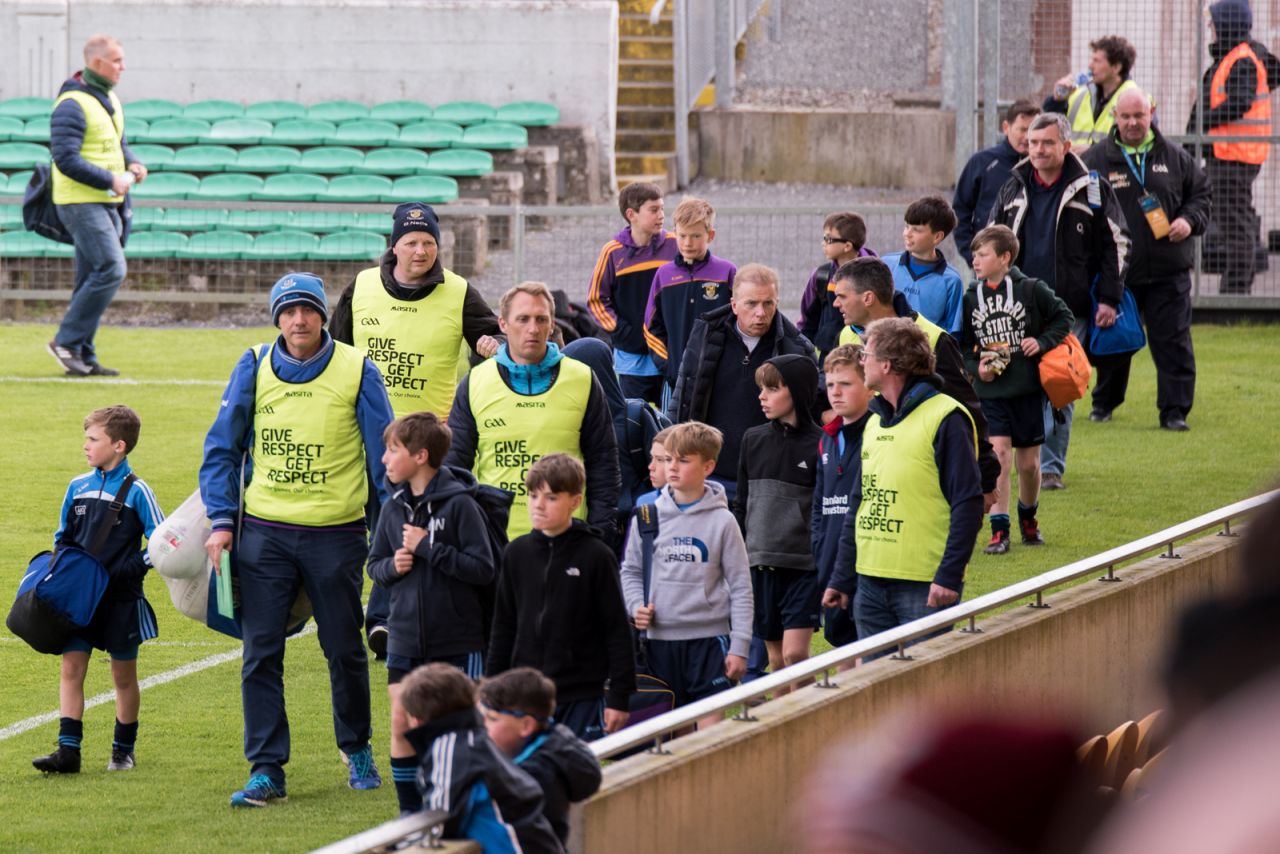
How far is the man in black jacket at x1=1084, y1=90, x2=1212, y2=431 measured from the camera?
1255 cm

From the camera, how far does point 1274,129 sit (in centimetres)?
1653

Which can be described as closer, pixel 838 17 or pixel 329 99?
pixel 329 99

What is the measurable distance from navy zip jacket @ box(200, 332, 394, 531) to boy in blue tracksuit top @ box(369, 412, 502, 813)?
20.1 inches

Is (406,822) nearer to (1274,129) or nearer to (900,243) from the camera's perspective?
(1274,129)

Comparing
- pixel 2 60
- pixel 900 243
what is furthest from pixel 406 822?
pixel 2 60

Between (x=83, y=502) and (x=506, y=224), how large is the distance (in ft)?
38.0

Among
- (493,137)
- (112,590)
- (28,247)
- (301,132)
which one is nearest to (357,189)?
(301,132)

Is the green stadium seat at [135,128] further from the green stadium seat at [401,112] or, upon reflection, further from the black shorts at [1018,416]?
the black shorts at [1018,416]

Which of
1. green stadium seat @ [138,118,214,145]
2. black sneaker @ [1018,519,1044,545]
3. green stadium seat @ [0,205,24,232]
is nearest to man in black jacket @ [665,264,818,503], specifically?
black sneaker @ [1018,519,1044,545]

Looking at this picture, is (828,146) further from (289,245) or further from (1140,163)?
(1140,163)

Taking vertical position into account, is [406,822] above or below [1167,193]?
below

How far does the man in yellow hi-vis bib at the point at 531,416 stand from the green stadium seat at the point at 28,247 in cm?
1418

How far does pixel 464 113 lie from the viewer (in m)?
24.0

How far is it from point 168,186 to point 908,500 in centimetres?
1739
